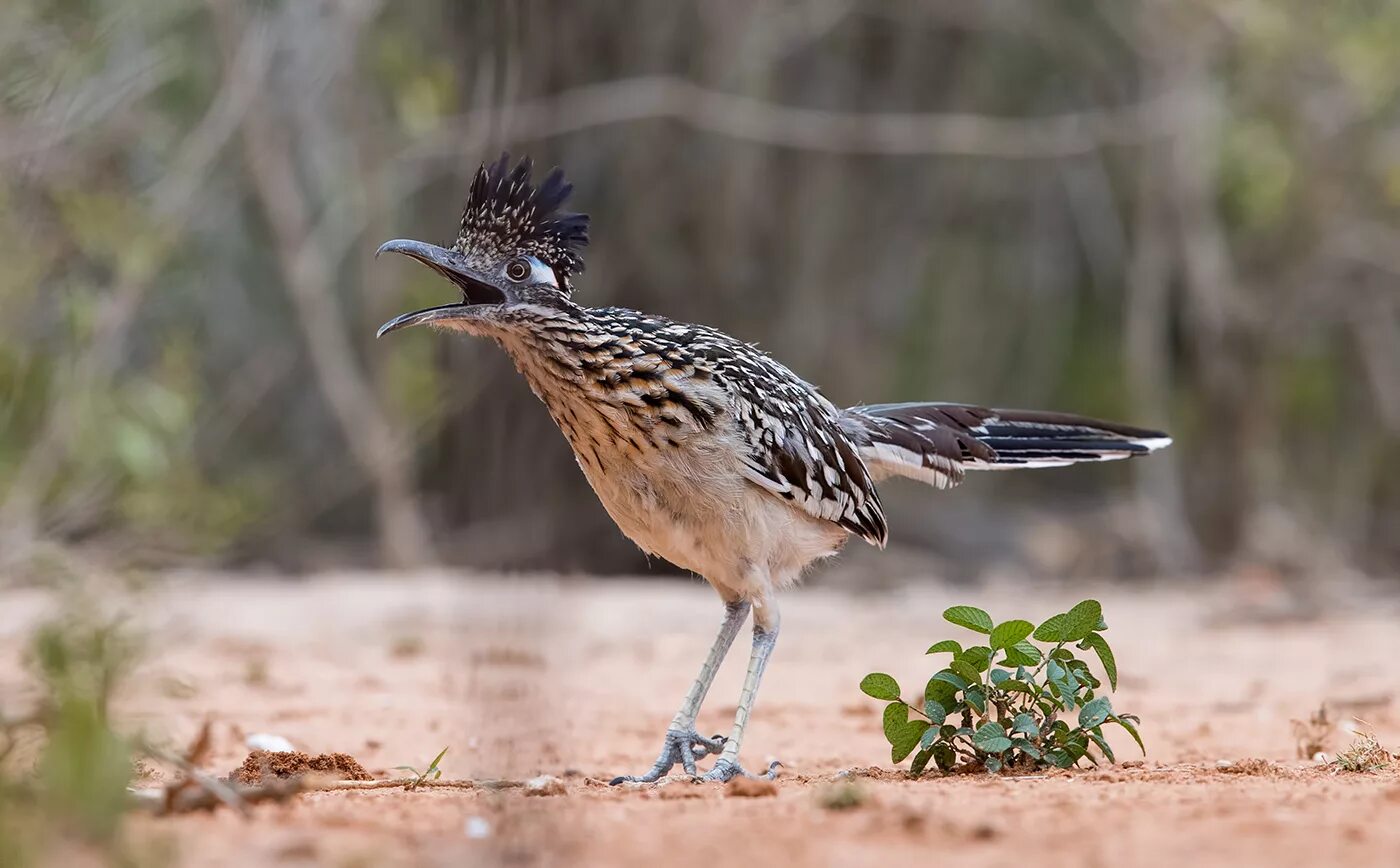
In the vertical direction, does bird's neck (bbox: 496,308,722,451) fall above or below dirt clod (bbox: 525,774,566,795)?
above

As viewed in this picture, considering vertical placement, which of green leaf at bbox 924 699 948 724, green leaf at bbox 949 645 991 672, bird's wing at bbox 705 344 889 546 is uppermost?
bird's wing at bbox 705 344 889 546

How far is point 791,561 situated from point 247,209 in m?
11.8

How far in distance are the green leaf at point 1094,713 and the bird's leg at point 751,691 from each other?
0.92 metres

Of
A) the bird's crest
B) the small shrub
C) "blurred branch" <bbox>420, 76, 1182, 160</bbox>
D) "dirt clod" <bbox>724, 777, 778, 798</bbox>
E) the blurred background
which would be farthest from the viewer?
"blurred branch" <bbox>420, 76, 1182, 160</bbox>

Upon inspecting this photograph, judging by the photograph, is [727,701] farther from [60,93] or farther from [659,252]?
[659,252]

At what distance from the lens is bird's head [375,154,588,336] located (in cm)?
471

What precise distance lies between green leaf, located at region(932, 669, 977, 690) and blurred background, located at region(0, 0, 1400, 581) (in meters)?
5.53

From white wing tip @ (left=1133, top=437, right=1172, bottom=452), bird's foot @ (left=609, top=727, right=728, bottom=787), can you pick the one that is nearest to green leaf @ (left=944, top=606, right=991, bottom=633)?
bird's foot @ (left=609, top=727, right=728, bottom=787)

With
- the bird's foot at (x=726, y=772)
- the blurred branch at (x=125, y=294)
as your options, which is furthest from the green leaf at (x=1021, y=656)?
the blurred branch at (x=125, y=294)

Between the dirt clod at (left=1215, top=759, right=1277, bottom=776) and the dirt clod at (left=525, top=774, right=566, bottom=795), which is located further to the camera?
the dirt clod at (left=1215, top=759, right=1277, bottom=776)

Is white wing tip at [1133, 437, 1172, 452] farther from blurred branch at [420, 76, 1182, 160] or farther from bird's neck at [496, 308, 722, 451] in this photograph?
blurred branch at [420, 76, 1182, 160]

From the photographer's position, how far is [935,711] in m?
4.27

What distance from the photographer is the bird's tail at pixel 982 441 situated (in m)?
5.72

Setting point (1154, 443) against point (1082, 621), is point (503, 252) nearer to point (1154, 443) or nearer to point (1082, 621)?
point (1082, 621)
